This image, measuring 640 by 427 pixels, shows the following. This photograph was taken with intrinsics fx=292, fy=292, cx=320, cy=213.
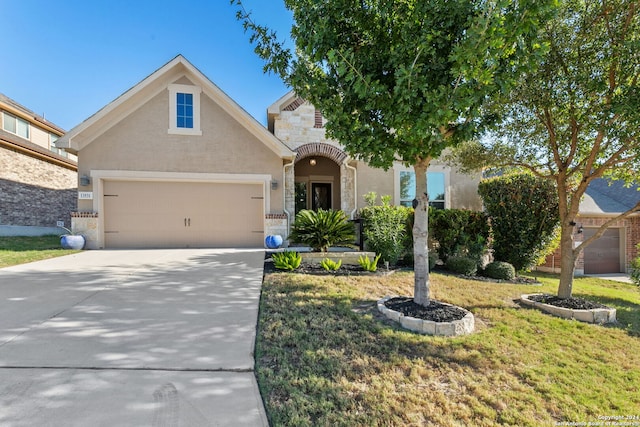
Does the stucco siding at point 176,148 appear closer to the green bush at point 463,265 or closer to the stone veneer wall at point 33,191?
the stone veneer wall at point 33,191

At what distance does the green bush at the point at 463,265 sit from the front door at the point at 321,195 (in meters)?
6.44

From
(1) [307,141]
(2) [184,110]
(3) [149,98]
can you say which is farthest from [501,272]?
(3) [149,98]

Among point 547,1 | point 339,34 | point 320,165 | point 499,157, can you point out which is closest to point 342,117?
point 339,34

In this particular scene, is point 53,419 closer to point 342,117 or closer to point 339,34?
point 342,117

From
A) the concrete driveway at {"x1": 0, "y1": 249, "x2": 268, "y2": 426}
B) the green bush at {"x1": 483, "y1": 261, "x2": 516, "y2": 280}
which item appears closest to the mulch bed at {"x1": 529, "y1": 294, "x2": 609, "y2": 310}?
the green bush at {"x1": 483, "y1": 261, "x2": 516, "y2": 280}

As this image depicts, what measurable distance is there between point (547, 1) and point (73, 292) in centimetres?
735

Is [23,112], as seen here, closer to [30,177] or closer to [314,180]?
[30,177]

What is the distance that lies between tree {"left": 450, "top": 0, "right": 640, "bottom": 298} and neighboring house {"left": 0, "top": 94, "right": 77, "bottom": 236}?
55.5 feet

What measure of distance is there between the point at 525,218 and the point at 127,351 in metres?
10.4

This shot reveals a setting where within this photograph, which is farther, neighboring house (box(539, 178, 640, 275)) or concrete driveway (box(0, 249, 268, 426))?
neighboring house (box(539, 178, 640, 275))

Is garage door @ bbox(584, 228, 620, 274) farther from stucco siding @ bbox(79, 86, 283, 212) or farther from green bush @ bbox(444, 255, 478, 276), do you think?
stucco siding @ bbox(79, 86, 283, 212)

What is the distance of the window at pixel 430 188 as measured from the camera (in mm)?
11962

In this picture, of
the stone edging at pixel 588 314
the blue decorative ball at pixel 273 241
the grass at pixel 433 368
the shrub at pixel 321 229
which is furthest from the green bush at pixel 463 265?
the blue decorative ball at pixel 273 241

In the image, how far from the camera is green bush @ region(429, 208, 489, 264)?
8.59 meters
